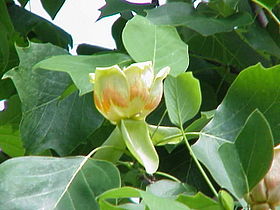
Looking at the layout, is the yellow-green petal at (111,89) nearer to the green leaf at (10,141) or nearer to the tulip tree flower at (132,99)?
the tulip tree flower at (132,99)

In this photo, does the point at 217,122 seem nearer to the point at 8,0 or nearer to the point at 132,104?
the point at 132,104

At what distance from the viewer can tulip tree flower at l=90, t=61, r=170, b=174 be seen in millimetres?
697

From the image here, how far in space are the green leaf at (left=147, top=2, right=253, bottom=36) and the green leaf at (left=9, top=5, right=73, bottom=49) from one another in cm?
30

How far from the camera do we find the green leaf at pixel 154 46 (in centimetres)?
79

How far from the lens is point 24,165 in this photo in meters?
0.71

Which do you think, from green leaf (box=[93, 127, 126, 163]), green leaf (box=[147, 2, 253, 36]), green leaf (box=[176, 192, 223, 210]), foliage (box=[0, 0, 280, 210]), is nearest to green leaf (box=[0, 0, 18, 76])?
foliage (box=[0, 0, 280, 210])

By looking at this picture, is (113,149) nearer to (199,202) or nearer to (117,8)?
(199,202)

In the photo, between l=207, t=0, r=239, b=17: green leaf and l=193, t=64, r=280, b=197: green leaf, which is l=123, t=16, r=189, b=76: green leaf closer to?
l=193, t=64, r=280, b=197: green leaf

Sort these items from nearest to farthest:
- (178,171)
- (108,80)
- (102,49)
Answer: (108,80) < (178,171) < (102,49)

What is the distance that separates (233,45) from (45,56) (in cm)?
32

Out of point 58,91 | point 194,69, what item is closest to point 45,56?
point 58,91

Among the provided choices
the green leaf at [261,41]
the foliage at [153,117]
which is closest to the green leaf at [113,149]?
the foliage at [153,117]

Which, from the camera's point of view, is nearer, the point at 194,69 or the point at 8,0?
the point at 194,69

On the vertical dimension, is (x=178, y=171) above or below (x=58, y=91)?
below
